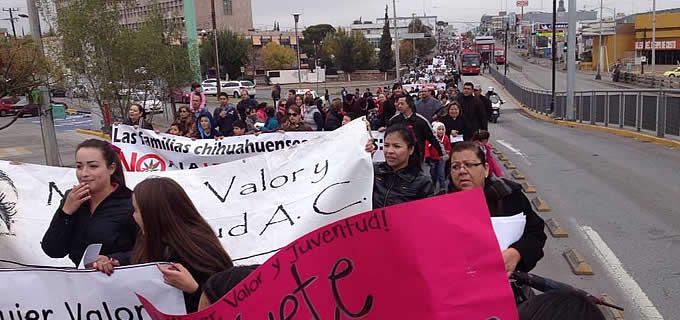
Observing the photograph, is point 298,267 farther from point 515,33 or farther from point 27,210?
point 515,33

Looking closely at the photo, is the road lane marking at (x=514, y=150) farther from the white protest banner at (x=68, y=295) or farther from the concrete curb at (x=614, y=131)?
the white protest banner at (x=68, y=295)

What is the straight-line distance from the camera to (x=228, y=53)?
2913 inches

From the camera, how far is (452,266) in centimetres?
222

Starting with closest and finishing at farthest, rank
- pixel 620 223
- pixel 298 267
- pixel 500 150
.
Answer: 1. pixel 298 267
2. pixel 620 223
3. pixel 500 150

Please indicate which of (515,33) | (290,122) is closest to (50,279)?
(290,122)

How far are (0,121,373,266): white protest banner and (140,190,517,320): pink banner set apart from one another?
2543 millimetres

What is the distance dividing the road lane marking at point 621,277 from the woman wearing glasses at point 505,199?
2.65 meters

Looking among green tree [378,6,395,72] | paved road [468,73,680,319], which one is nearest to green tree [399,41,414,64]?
green tree [378,6,395,72]

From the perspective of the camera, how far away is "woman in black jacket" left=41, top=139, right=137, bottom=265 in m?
3.83

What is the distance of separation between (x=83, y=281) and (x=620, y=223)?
7.49m

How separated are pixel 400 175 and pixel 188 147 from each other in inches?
166

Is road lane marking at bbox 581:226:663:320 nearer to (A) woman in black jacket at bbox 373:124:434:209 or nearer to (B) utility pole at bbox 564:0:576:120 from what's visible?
(A) woman in black jacket at bbox 373:124:434:209

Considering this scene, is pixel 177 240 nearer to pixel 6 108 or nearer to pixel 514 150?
pixel 514 150

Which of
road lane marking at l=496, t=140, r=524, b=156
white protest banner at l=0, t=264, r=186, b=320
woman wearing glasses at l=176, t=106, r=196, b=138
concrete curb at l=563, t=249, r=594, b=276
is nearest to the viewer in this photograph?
white protest banner at l=0, t=264, r=186, b=320
